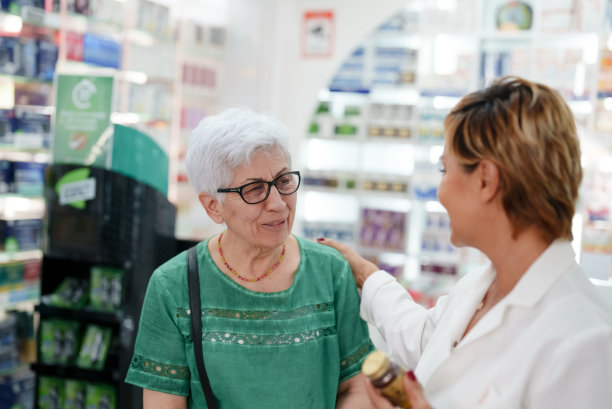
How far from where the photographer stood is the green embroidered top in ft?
5.42

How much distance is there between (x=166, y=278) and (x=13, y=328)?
3519 millimetres

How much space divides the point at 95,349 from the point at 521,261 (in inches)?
93.2

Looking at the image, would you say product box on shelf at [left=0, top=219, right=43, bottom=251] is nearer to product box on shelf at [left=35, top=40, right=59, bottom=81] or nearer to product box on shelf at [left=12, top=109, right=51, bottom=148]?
product box on shelf at [left=12, top=109, right=51, bottom=148]

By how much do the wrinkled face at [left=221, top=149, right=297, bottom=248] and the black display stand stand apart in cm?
118

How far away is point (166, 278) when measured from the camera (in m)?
1.71

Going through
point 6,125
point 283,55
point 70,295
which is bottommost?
point 70,295

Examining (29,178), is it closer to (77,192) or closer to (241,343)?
(77,192)

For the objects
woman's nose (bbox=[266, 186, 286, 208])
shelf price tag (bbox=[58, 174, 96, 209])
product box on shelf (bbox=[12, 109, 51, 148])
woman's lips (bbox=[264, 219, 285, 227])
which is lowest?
shelf price tag (bbox=[58, 174, 96, 209])

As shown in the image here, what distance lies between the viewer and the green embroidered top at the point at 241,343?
65.1 inches

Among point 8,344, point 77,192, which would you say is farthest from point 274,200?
point 8,344

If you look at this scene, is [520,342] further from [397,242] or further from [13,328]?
[397,242]

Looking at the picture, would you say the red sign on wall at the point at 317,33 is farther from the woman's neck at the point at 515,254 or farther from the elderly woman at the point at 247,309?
the woman's neck at the point at 515,254

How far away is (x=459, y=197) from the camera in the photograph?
1.29m

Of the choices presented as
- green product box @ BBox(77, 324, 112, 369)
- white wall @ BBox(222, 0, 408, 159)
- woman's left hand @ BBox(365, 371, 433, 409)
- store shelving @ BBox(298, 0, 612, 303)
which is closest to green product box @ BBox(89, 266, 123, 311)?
green product box @ BBox(77, 324, 112, 369)
